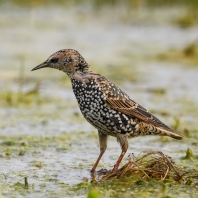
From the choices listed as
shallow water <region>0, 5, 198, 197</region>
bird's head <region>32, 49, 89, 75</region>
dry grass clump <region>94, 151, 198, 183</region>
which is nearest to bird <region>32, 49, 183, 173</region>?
bird's head <region>32, 49, 89, 75</region>

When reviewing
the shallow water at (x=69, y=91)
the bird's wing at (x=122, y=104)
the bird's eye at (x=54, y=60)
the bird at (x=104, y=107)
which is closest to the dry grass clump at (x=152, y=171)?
the bird at (x=104, y=107)

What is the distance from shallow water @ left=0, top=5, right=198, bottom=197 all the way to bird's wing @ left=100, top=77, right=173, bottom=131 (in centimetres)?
69

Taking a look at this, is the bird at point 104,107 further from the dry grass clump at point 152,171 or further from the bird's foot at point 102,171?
the dry grass clump at point 152,171

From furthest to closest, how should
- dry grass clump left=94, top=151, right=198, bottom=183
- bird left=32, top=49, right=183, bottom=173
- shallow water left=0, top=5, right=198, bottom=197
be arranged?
shallow water left=0, top=5, right=198, bottom=197 → bird left=32, top=49, right=183, bottom=173 → dry grass clump left=94, top=151, right=198, bottom=183

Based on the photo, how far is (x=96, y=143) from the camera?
8.23m

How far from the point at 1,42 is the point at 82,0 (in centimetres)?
563

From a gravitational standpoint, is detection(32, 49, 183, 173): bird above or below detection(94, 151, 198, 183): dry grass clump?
above

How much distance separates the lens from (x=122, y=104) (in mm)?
6863

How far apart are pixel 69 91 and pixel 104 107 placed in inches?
178

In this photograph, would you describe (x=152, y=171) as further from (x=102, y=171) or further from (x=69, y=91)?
(x=69, y=91)

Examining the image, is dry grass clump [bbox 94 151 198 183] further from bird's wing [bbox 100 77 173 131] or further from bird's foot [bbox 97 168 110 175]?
bird's wing [bbox 100 77 173 131]

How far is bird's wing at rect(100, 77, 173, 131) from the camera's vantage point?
674 cm

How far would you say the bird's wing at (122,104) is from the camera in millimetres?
6742

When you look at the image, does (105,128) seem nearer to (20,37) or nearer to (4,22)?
(20,37)
